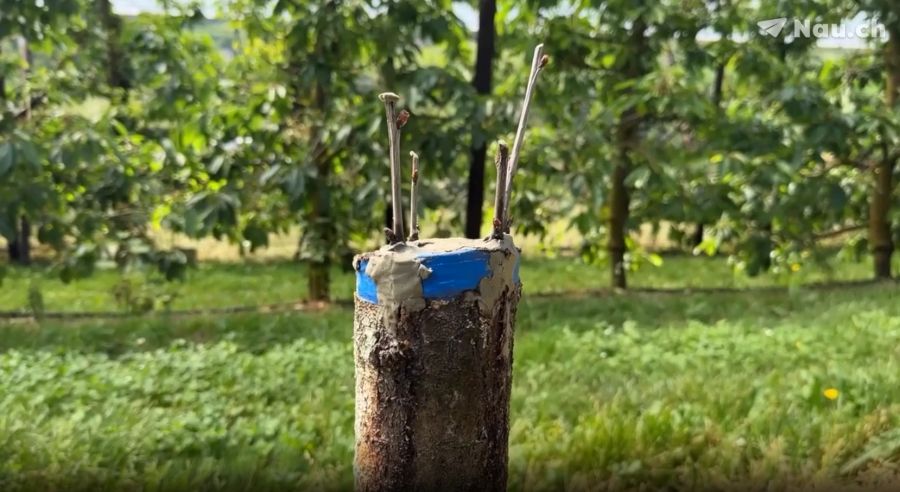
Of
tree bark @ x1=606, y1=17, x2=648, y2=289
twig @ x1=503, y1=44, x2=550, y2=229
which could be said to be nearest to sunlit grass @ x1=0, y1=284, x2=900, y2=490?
twig @ x1=503, y1=44, x2=550, y2=229

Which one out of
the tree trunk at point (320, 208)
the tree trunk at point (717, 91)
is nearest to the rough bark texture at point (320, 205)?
the tree trunk at point (320, 208)

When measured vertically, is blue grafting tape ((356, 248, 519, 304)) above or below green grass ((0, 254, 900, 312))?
above

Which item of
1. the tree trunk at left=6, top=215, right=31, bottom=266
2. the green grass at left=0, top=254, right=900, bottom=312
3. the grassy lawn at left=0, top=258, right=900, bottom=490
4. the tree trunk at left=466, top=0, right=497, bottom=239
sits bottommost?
the grassy lawn at left=0, top=258, right=900, bottom=490

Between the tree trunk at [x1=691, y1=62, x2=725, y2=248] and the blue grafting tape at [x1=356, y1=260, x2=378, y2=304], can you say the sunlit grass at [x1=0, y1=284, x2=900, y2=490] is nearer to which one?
the blue grafting tape at [x1=356, y1=260, x2=378, y2=304]

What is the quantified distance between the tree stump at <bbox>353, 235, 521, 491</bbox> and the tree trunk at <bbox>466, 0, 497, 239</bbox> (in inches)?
158

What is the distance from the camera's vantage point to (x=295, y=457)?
2.81 metres

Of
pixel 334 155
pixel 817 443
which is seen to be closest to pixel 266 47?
pixel 334 155

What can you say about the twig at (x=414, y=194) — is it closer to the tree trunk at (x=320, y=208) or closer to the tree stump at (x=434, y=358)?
the tree stump at (x=434, y=358)

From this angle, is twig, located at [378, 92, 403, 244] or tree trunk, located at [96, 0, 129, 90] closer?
twig, located at [378, 92, 403, 244]

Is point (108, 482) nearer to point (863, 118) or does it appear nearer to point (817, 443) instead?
point (817, 443)

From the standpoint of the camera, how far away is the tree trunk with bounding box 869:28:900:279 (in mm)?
7047

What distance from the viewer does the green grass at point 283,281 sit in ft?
26.0

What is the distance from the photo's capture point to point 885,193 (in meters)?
7.30

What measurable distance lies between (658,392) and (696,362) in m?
0.66
